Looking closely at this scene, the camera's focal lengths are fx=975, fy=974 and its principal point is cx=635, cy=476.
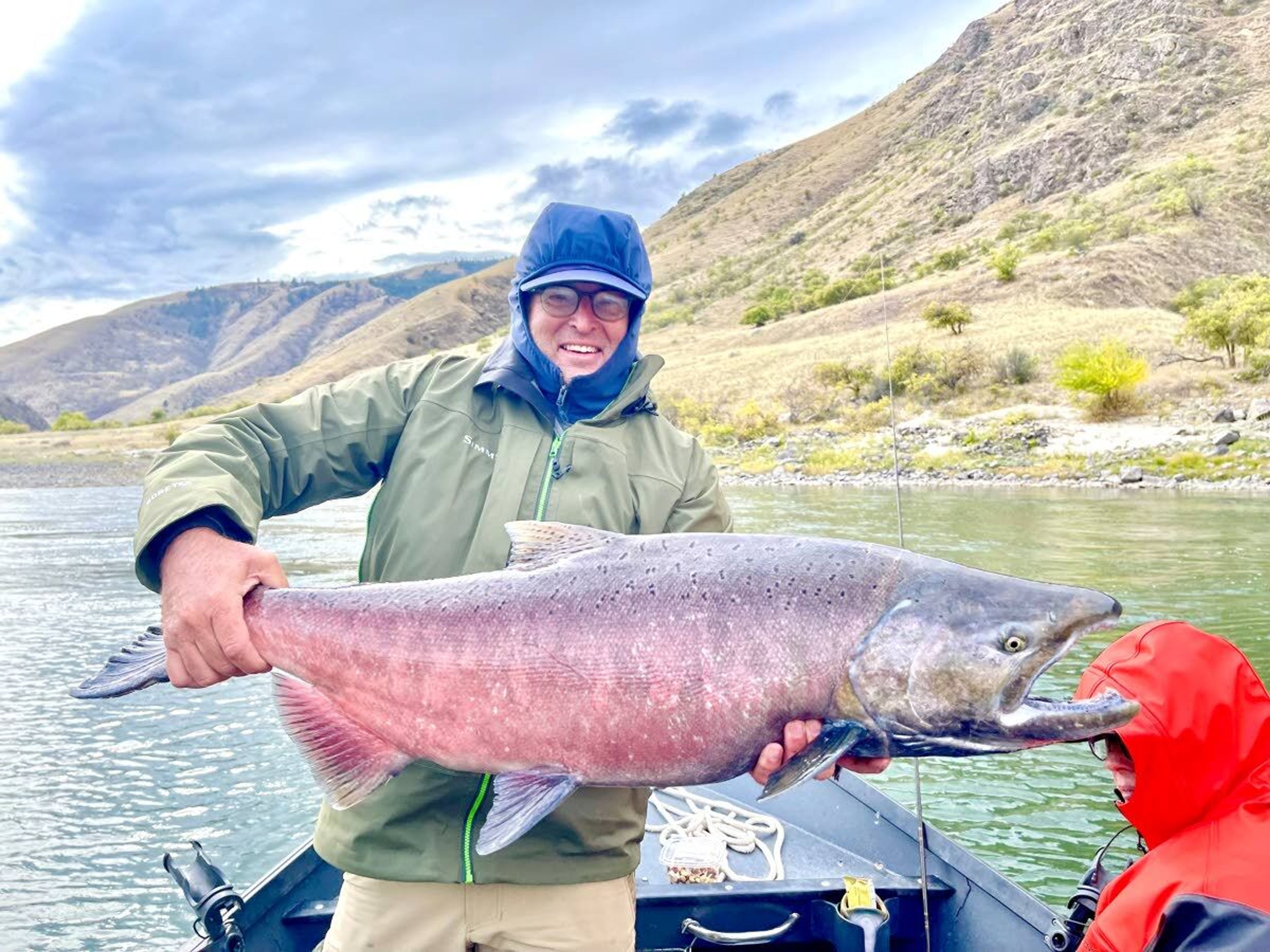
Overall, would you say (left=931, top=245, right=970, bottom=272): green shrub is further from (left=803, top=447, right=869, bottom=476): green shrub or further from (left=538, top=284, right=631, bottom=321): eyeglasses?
(left=538, top=284, right=631, bottom=321): eyeglasses

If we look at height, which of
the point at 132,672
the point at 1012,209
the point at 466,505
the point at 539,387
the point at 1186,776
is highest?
the point at 1012,209

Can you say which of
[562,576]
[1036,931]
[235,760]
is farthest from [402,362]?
[235,760]

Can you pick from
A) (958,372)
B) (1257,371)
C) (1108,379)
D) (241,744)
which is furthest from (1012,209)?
(241,744)

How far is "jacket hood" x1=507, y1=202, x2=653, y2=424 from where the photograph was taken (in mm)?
2902

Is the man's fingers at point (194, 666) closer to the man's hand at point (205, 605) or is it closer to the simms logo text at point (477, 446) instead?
the man's hand at point (205, 605)

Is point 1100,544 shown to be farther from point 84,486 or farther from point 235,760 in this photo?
point 84,486

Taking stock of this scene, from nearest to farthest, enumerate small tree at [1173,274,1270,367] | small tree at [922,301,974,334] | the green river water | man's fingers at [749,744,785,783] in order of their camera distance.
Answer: man's fingers at [749,744,785,783] → the green river water → small tree at [1173,274,1270,367] → small tree at [922,301,974,334]

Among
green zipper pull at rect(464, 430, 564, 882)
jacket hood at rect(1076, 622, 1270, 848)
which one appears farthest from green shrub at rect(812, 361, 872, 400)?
green zipper pull at rect(464, 430, 564, 882)

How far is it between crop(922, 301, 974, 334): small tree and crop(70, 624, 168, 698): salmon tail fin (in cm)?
4708

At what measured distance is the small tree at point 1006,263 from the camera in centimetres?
5675

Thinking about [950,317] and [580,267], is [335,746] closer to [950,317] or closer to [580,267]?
[580,267]

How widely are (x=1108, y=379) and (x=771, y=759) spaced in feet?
105

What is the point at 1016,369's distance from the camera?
37.2 m

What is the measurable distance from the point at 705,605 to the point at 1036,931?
93.1 inches
